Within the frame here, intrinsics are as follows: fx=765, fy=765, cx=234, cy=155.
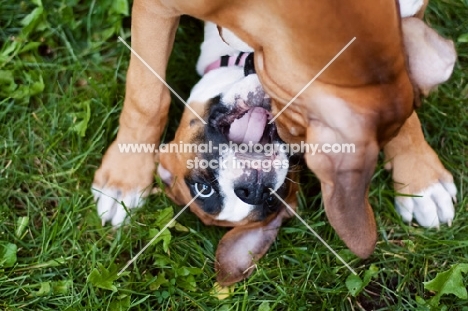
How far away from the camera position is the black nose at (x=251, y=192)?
3443 mm

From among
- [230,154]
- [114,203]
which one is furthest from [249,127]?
[114,203]

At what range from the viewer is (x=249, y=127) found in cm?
356

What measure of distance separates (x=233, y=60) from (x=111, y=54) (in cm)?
80

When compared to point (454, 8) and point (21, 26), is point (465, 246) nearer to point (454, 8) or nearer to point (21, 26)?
point (454, 8)

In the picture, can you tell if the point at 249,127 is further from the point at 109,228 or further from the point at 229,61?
the point at 109,228

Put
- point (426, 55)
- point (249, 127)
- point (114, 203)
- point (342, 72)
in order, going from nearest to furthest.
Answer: point (342, 72)
point (426, 55)
point (249, 127)
point (114, 203)

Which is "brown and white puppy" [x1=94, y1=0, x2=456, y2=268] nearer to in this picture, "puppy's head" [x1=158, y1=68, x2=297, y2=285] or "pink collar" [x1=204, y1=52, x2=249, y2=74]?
"puppy's head" [x1=158, y1=68, x2=297, y2=285]

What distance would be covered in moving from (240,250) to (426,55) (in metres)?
1.34

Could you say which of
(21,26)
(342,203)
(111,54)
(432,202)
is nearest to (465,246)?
(432,202)

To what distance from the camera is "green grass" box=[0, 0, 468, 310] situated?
3752mm

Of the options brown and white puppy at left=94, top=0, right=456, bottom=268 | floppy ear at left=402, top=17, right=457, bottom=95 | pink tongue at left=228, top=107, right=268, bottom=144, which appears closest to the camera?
brown and white puppy at left=94, top=0, right=456, bottom=268

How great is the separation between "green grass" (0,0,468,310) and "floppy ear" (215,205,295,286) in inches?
3.4

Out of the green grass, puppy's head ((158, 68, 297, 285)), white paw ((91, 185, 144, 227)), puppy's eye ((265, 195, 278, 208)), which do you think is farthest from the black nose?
white paw ((91, 185, 144, 227))

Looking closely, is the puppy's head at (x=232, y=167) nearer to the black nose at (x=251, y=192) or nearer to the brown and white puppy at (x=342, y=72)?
the black nose at (x=251, y=192)
